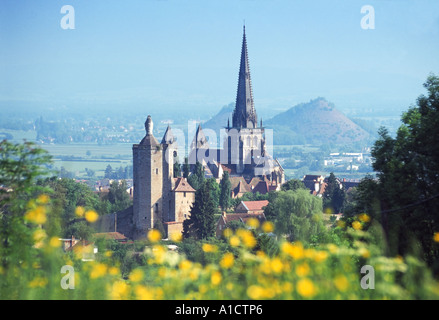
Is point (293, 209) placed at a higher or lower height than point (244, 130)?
lower

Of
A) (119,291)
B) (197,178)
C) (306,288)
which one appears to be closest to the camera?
(306,288)

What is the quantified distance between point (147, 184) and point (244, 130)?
190 ft

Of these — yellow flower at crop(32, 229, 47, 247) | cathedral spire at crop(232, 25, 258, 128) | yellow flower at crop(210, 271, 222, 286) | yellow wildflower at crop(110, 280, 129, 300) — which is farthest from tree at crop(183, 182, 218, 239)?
cathedral spire at crop(232, 25, 258, 128)

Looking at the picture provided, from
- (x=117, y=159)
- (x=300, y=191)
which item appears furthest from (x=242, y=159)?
(x=117, y=159)

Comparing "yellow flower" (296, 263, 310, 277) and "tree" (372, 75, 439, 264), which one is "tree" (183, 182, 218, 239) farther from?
"yellow flower" (296, 263, 310, 277)

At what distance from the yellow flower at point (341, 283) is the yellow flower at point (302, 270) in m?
0.30

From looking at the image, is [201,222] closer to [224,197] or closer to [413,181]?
[224,197]

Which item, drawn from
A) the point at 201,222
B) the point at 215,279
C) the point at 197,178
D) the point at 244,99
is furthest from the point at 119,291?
the point at 244,99

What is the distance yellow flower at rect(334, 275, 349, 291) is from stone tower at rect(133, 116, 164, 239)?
48.1m

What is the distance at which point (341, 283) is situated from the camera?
21.7 ft

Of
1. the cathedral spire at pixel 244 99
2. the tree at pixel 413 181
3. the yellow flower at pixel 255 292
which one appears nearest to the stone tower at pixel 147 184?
the tree at pixel 413 181

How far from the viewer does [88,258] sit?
8.72 m

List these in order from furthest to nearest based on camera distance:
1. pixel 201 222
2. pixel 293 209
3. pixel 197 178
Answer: pixel 197 178 < pixel 293 209 < pixel 201 222

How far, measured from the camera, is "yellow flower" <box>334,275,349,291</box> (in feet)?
21.7
